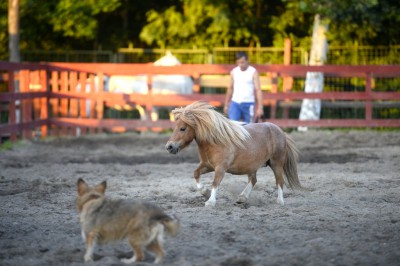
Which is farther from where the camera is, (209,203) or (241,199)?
(241,199)

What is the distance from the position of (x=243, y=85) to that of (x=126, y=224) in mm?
6460

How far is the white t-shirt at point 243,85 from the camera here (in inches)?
451

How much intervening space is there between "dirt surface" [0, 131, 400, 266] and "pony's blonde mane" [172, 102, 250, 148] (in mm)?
683

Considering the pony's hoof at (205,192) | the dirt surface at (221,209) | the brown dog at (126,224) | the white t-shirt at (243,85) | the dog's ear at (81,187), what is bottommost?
the dirt surface at (221,209)

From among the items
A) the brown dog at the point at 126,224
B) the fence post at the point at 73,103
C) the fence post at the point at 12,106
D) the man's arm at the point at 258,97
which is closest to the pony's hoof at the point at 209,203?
the brown dog at the point at 126,224

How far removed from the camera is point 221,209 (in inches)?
292

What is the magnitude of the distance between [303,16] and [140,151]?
35.4ft

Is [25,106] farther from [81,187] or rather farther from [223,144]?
[81,187]

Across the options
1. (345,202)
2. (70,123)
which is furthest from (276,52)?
(345,202)

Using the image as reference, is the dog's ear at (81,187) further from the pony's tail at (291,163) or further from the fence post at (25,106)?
the fence post at (25,106)

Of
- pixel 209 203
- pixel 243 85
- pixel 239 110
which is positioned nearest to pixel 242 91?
pixel 243 85

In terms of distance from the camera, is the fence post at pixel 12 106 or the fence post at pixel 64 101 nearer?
the fence post at pixel 12 106

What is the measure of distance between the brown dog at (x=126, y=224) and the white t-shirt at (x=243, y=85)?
6202 mm

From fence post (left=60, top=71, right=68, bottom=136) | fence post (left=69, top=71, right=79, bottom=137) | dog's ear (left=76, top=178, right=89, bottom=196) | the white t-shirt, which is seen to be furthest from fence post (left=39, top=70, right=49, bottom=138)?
dog's ear (left=76, top=178, right=89, bottom=196)
